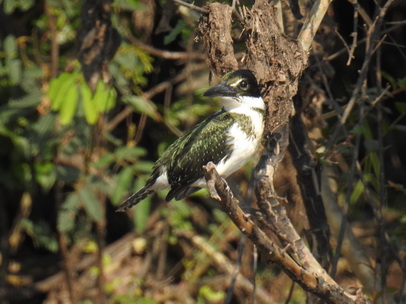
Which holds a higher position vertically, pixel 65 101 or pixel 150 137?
pixel 65 101

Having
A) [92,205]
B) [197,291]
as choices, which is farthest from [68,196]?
[197,291]

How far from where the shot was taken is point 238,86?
333cm

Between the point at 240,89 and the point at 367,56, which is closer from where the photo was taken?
the point at 240,89

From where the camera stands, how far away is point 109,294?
21.5 ft

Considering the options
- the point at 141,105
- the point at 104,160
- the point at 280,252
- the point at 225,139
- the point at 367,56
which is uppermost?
the point at 367,56

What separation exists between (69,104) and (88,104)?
0.42ft

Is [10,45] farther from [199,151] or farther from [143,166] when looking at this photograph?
[199,151]

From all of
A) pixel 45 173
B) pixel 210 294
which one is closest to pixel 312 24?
pixel 45 173

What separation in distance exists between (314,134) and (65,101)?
59.7 inches

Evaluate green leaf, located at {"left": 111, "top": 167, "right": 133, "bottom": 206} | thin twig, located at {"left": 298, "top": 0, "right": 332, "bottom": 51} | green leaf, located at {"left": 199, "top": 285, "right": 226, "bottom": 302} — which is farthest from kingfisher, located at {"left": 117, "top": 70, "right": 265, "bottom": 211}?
green leaf, located at {"left": 199, "top": 285, "right": 226, "bottom": 302}

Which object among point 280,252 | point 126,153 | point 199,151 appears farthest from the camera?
point 126,153

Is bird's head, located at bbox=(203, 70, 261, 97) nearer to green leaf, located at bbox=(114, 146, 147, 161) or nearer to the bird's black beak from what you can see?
the bird's black beak

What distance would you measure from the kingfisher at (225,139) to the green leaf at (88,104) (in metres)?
1.14

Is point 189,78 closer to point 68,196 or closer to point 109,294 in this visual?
point 68,196
